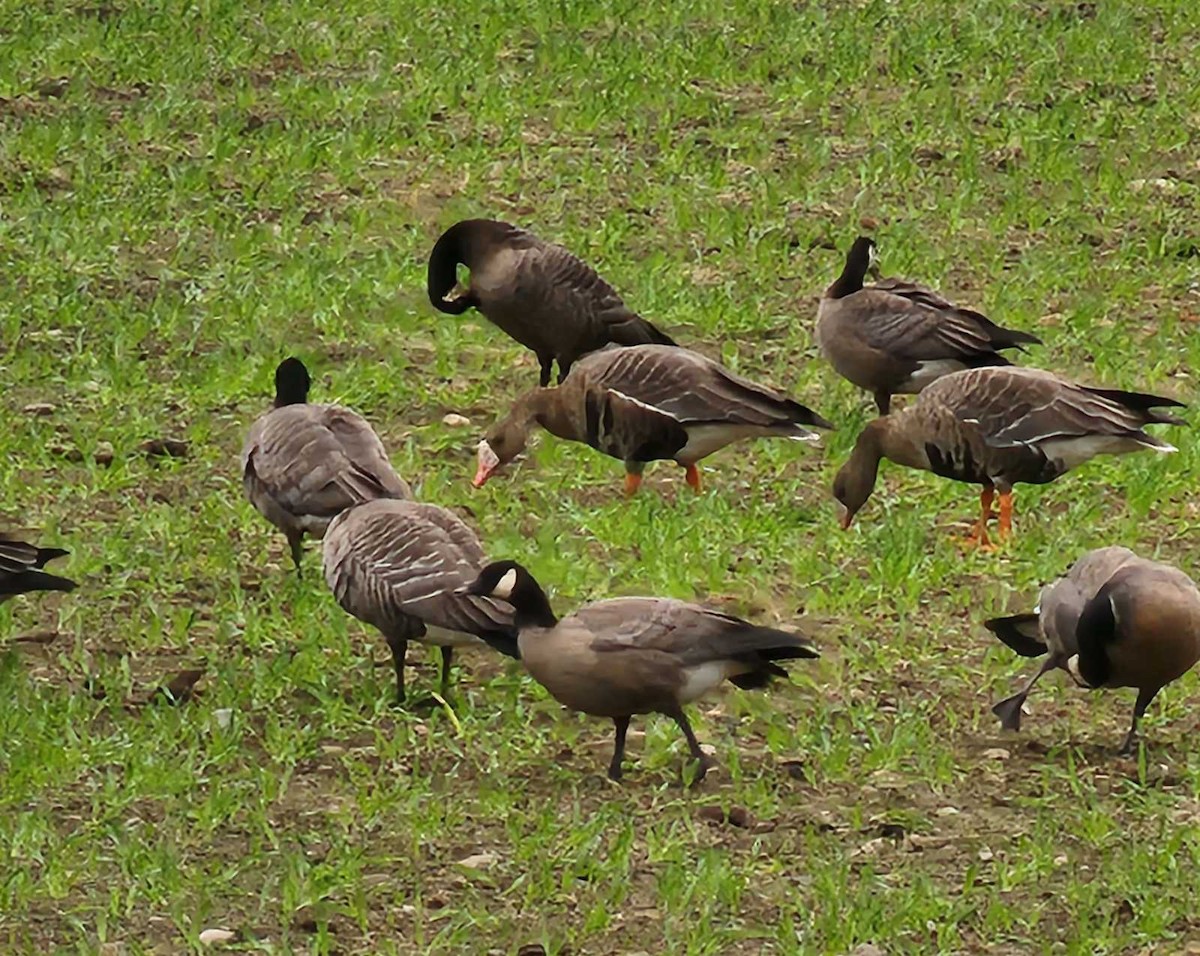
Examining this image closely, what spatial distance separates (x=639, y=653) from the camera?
7.47m

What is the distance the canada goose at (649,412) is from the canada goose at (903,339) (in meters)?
0.79

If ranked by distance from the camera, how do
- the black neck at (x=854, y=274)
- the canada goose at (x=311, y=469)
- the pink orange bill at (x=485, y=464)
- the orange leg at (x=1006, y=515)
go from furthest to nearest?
the black neck at (x=854, y=274), the pink orange bill at (x=485, y=464), the orange leg at (x=1006, y=515), the canada goose at (x=311, y=469)

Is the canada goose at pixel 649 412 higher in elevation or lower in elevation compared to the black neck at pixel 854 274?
lower

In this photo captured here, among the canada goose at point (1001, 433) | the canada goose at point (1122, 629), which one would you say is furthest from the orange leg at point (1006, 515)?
the canada goose at point (1122, 629)

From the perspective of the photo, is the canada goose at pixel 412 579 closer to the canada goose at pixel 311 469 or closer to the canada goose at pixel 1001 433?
the canada goose at pixel 311 469

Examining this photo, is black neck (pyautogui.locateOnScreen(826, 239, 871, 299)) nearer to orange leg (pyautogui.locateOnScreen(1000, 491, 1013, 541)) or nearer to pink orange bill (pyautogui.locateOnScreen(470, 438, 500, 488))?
orange leg (pyautogui.locateOnScreen(1000, 491, 1013, 541))

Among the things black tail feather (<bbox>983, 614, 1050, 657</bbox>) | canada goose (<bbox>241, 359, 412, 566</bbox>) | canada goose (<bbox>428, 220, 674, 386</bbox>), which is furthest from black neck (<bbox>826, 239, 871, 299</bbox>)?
black tail feather (<bbox>983, 614, 1050, 657</bbox>)

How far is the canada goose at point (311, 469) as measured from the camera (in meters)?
8.80

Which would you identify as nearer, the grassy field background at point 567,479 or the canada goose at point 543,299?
the grassy field background at point 567,479

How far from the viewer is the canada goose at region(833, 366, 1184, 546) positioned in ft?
31.6

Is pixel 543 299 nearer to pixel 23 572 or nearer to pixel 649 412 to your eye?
pixel 649 412

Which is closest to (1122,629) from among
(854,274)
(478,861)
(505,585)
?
(505,585)

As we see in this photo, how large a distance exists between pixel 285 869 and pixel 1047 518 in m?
4.06

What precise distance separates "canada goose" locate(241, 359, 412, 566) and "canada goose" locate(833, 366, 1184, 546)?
78.9 inches
